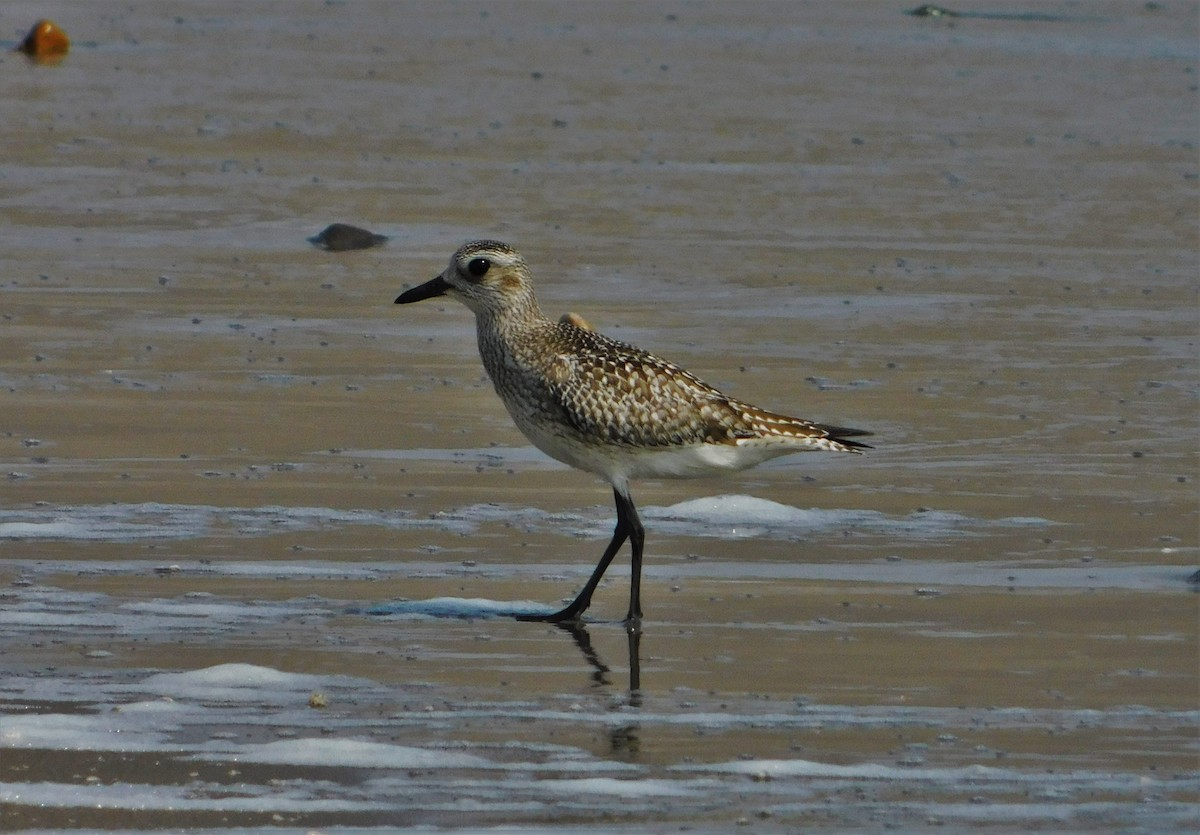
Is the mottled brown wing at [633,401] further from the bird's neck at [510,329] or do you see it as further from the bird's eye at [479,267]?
the bird's eye at [479,267]

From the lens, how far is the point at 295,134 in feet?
65.2

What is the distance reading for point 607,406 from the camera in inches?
313

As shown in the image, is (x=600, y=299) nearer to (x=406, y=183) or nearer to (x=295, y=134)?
(x=406, y=183)

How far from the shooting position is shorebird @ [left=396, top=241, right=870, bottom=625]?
797 cm

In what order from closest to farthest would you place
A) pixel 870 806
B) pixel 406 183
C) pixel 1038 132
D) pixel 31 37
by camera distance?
pixel 870 806
pixel 406 183
pixel 1038 132
pixel 31 37

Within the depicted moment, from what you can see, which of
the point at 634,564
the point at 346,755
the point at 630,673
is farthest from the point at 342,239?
the point at 346,755

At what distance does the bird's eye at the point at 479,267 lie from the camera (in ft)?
27.2

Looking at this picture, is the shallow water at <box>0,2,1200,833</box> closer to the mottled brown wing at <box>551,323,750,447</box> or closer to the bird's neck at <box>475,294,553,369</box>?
the mottled brown wing at <box>551,323,750,447</box>

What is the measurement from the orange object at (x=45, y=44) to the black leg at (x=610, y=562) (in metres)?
17.6

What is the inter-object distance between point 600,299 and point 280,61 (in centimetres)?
1249

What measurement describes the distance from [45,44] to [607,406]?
17.9 metres

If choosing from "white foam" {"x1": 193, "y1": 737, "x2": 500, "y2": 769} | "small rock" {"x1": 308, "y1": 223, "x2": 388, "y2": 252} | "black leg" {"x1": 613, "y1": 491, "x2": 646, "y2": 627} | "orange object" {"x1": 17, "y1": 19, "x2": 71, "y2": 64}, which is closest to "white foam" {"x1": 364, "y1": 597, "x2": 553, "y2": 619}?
"black leg" {"x1": 613, "y1": 491, "x2": 646, "y2": 627}

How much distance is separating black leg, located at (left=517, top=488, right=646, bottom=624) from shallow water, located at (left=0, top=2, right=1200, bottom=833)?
4.6 inches

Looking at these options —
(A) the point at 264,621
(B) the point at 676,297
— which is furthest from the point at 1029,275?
(A) the point at 264,621
